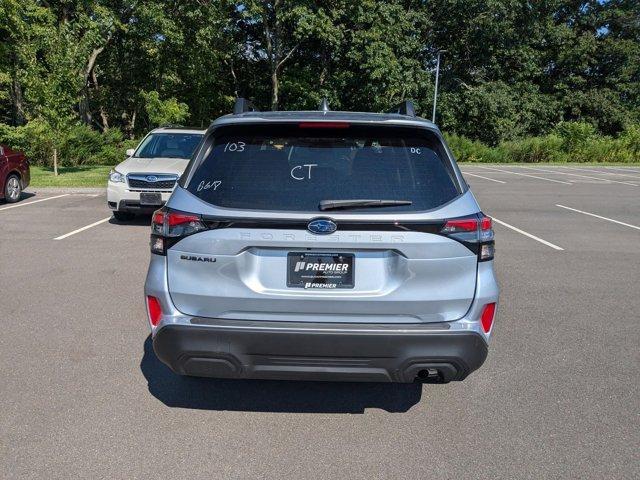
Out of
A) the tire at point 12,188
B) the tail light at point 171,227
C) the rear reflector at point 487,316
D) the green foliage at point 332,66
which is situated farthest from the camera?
the green foliage at point 332,66

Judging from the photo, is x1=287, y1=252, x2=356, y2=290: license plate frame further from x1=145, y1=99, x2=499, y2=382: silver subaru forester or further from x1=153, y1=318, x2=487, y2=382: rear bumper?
x1=153, y1=318, x2=487, y2=382: rear bumper

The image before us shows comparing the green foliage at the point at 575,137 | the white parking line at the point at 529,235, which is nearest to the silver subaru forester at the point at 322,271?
the white parking line at the point at 529,235

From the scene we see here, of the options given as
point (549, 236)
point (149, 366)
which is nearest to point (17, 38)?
point (549, 236)

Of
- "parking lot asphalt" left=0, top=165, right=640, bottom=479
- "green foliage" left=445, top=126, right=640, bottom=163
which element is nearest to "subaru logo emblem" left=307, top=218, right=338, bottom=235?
"parking lot asphalt" left=0, top=165, right=640, bottom=479

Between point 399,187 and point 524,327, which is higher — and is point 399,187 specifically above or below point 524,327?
above

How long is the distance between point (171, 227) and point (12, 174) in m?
11.7

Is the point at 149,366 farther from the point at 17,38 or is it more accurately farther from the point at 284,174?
the point at 17,38

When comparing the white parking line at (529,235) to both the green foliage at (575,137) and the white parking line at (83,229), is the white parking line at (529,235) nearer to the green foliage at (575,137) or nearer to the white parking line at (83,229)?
the white parking line at (83,229)

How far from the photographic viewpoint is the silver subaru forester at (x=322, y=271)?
311 centimetres

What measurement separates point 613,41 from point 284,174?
57261 mm

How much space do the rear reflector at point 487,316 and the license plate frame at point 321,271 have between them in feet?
2.43

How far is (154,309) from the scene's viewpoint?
3332mm

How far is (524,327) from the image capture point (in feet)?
17.8

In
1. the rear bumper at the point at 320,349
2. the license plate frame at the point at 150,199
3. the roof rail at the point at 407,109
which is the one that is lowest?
the license plate frame at the point at 150,199
